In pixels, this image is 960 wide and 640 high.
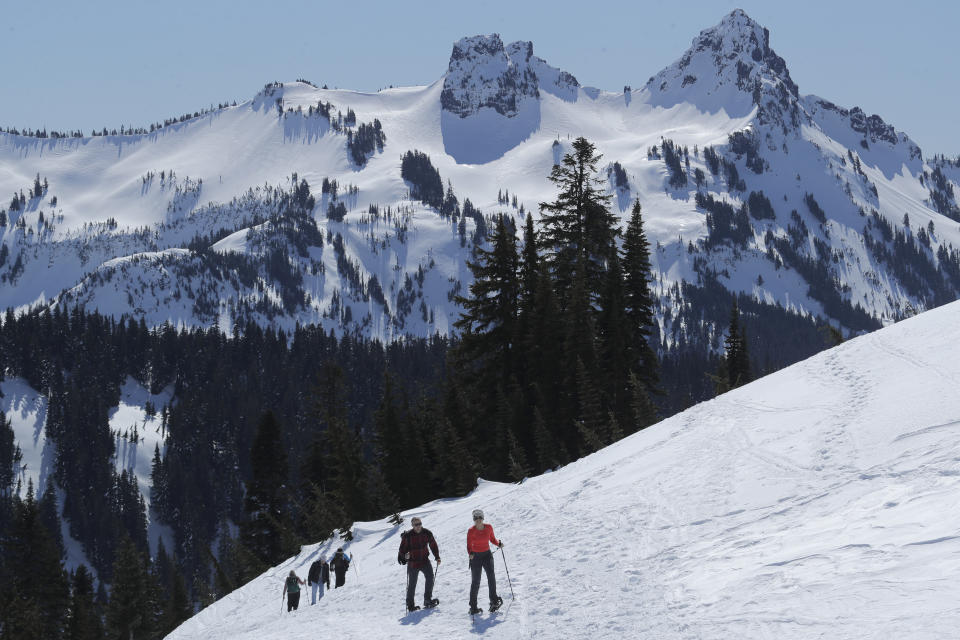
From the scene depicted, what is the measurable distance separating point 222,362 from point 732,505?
545 feet

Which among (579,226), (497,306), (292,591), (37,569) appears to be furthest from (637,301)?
(37,569)

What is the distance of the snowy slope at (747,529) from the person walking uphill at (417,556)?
1.59 ft

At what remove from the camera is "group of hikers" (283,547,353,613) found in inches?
831

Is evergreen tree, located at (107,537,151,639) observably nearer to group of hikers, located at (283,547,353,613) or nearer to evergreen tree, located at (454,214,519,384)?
evergreen tree, located at (454,214,519,384)

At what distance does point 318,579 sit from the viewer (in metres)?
22.0

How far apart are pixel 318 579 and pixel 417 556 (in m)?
8.87

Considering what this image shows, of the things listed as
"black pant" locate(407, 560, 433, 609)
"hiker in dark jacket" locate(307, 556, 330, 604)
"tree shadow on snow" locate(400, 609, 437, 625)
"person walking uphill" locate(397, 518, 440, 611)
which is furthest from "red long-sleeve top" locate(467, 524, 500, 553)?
"hiker in dark jacket" locate(307, 556, 330, 604)

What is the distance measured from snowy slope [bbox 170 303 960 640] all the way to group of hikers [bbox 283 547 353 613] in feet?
1.77

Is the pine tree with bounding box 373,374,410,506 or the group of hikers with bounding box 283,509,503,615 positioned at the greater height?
the pine tree with bounding box 373,374,410,506

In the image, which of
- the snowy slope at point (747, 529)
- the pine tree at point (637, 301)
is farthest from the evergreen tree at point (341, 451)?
the pine tree at point (637, 301)

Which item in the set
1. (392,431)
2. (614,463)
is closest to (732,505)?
(614,463)

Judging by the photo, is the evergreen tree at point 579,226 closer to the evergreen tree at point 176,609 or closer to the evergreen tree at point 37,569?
A: the evergreen tree at point 176,609

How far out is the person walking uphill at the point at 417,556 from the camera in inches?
568

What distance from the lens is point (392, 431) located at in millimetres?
43500
